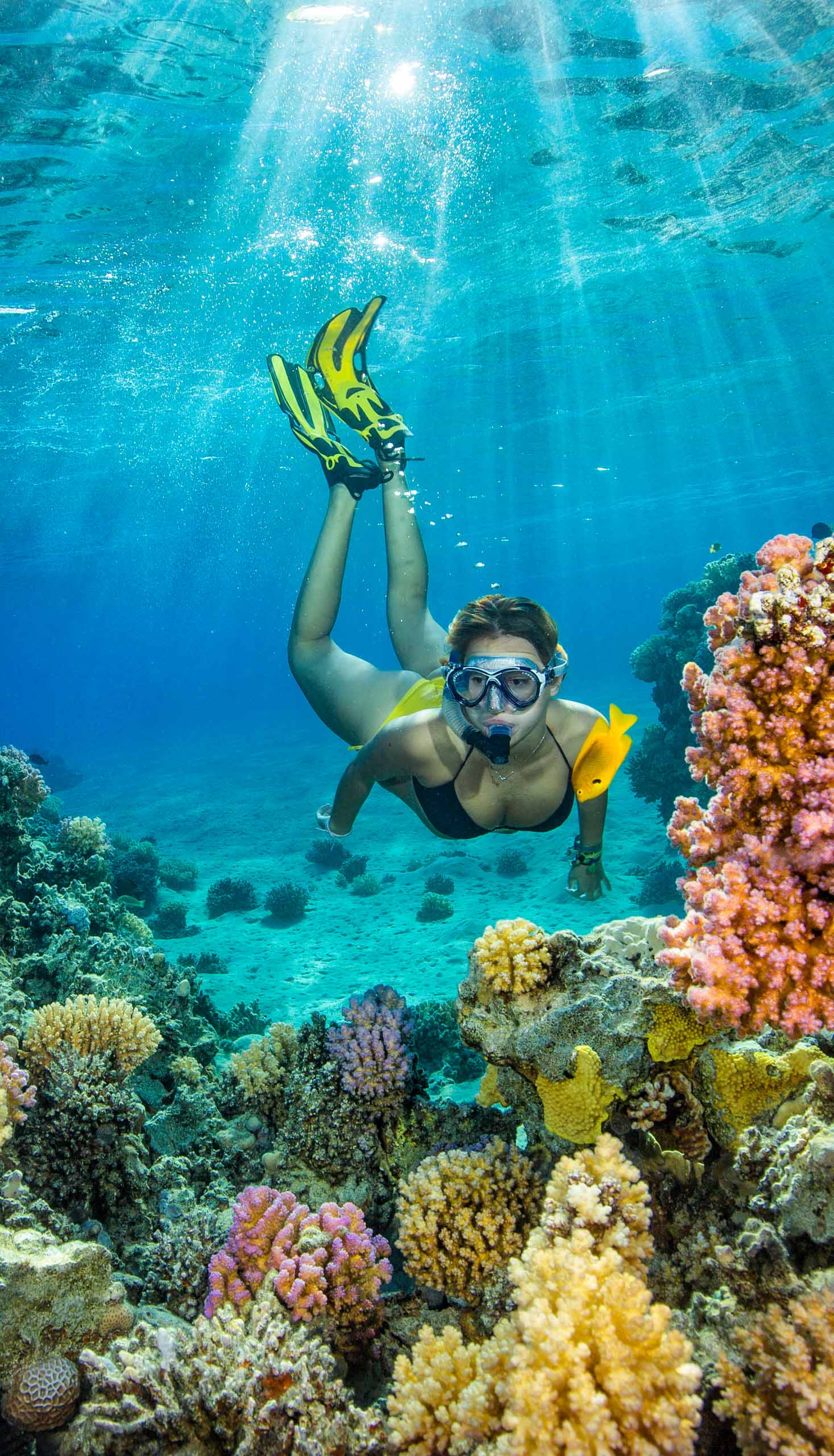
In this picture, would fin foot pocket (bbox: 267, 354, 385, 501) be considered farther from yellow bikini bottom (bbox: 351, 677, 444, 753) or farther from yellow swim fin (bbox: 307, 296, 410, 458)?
yellow bikini bottom (bbox: 351, 677, 444, 753)

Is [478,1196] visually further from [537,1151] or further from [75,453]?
[75,453]

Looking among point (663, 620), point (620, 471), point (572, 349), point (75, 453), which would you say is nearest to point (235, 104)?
point (663, 620)

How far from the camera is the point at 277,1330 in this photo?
9.41 feet

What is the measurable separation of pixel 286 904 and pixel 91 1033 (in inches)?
366

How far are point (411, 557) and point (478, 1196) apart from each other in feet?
20.6

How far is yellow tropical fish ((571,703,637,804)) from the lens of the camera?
205 inches

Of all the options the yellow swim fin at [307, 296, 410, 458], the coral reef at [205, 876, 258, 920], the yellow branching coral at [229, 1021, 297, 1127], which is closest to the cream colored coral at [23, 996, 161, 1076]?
the yellow branching coral at [229, 1021, 297, 1127]

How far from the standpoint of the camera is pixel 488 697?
4.61 m

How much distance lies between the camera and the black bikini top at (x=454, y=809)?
541 centimetres

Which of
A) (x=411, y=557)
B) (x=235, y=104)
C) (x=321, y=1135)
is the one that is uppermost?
(x=235, y=104)

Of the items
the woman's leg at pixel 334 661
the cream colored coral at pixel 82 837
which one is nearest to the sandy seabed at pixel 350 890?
the cream colored coral at pixel 82 837

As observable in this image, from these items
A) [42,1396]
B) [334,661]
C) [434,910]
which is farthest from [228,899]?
[42,1396]

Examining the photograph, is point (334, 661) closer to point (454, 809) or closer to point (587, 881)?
point (454, 809)

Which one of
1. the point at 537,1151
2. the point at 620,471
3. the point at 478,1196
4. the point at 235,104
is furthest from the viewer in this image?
the point at 620,471
